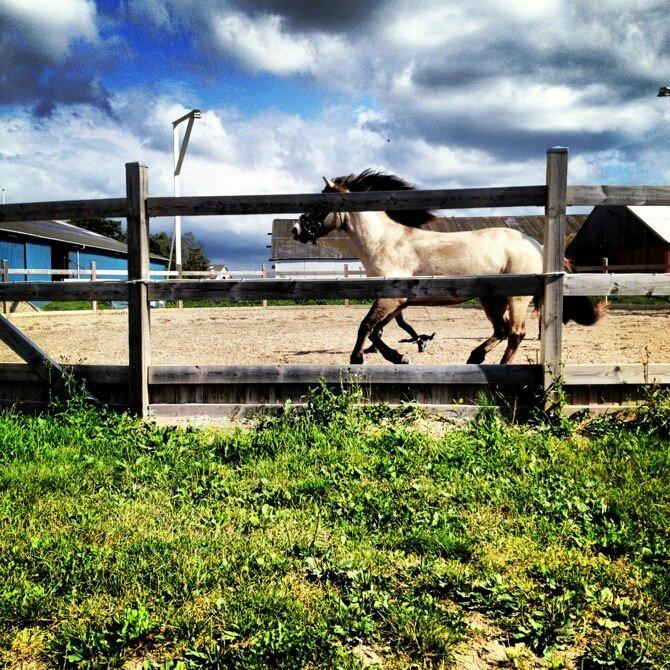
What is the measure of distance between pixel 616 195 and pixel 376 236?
2481mm

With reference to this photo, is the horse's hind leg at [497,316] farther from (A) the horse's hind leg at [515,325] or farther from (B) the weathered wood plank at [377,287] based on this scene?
(B) the weathered wood plank at [377,287]

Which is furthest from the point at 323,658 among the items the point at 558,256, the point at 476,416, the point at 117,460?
the point at 558,256

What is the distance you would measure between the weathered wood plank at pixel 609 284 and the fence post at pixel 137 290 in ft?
11.7

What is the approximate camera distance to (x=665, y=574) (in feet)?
8.92

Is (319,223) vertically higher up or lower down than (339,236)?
lower down

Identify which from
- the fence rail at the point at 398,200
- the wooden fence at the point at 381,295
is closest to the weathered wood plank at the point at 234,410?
the wooden fence at the point at 381,295

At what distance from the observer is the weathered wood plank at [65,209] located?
5.45m

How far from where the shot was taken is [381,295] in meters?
5.19

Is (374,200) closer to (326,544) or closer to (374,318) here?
(374,318)

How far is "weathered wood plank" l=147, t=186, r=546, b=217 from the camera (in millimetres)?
5117

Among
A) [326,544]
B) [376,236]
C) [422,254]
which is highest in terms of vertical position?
[376,236]

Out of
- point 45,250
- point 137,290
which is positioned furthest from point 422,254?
point 45,250

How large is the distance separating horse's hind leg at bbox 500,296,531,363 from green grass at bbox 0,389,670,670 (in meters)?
2.27

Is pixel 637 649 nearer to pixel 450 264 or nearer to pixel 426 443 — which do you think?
pixel 426 443
